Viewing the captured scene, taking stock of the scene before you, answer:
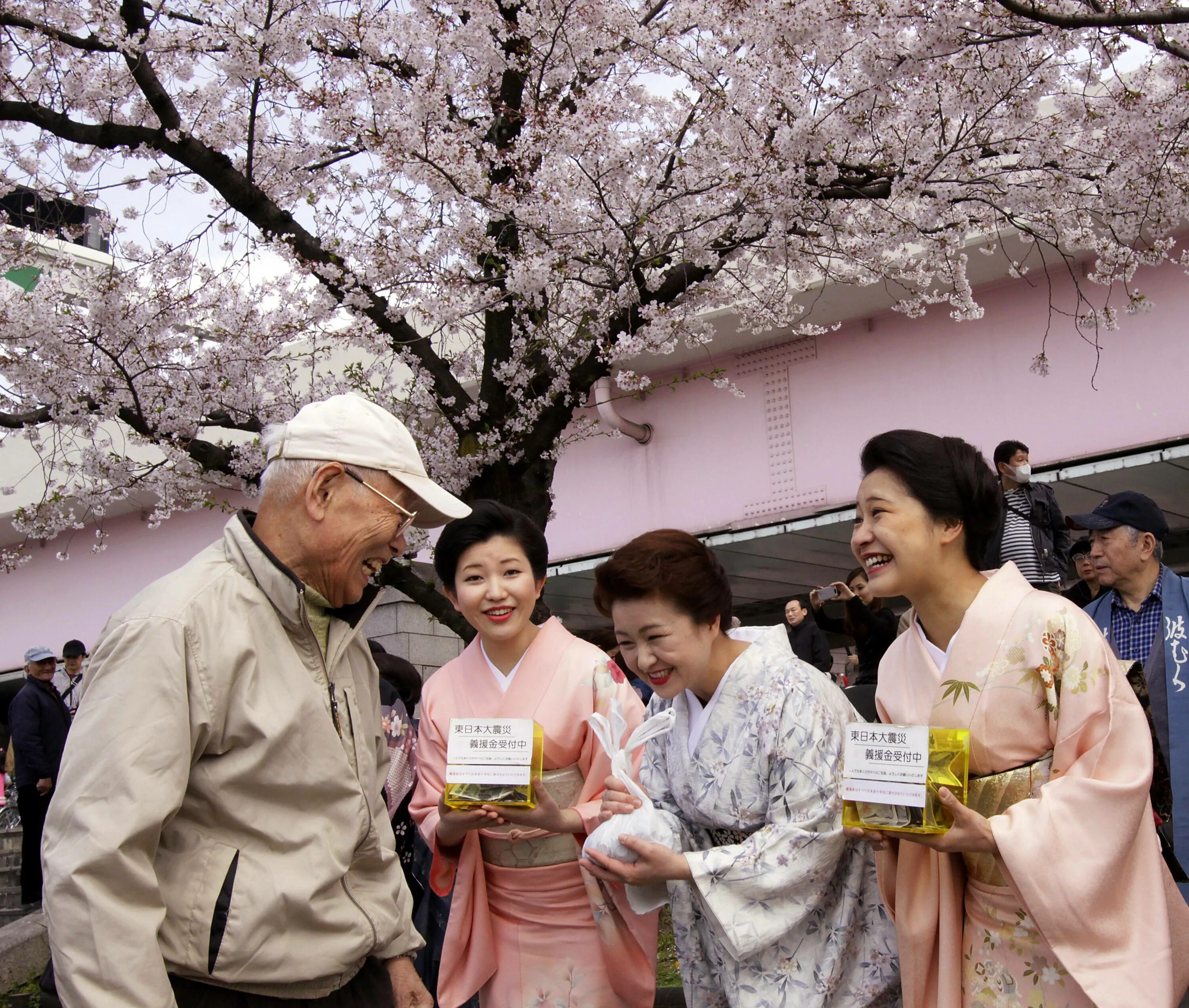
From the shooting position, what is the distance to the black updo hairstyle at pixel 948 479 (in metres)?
2.70

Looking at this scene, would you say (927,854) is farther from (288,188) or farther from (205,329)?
(205,329)

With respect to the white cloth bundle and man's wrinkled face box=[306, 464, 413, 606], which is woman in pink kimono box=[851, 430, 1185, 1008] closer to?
the white cloth bundle

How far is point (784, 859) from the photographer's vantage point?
272cm

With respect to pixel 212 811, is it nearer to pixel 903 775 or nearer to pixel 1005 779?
pixel 903 775

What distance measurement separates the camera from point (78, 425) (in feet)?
25.4

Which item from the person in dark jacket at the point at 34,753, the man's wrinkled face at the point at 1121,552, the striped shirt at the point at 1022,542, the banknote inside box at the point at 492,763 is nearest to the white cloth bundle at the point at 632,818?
the banknote inside box at the point at 492,763

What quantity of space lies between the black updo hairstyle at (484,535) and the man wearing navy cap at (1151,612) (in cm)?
224

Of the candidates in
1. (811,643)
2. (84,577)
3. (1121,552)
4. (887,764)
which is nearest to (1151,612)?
(1121,552)

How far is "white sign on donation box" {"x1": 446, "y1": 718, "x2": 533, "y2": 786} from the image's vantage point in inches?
114

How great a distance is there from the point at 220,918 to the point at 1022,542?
5.29 meters

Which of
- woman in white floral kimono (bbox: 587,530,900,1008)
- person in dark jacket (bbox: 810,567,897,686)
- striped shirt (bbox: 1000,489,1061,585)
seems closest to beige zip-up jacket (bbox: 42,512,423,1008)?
woman in white floral kimono (bbox: 587,530,900,1008)

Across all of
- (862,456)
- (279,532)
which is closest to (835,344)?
(862,456)

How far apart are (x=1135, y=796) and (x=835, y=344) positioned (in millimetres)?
8487

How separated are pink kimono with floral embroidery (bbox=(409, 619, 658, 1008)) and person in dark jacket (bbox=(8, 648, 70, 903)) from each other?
611 centimetres
